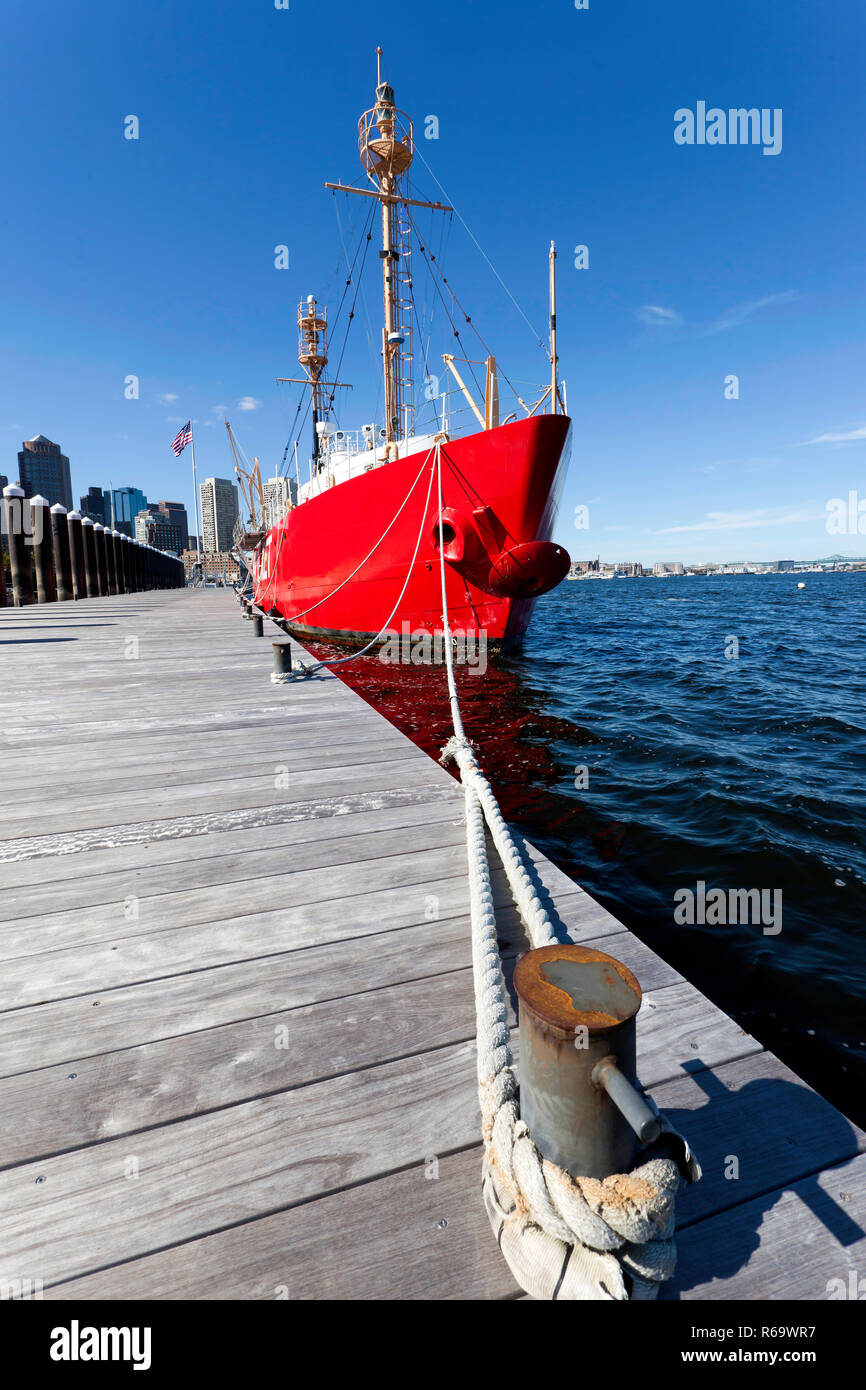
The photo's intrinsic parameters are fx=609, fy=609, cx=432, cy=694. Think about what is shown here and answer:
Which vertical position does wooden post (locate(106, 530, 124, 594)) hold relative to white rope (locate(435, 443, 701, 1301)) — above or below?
above

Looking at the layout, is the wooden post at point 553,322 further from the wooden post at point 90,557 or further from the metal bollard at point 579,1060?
the wooden post at point 90,557

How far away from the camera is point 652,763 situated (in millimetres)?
7777

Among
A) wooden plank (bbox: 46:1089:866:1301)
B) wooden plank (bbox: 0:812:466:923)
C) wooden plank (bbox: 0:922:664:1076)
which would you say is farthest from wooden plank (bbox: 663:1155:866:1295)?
wooden plank (bbox: 0:812:466:923)

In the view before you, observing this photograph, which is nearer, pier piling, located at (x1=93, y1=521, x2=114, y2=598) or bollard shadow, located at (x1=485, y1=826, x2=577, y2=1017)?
bollard shadow, located at (x1=485, y1=826, x2=577, y2=1017)

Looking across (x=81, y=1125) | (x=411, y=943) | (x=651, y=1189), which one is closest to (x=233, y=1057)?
(x=81, y=1125)

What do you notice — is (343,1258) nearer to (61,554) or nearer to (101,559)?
(61,554)

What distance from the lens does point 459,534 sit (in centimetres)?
1123

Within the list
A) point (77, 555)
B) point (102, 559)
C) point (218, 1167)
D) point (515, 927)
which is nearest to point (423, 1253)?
point (218, 1167)

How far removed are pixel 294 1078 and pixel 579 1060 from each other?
→ 0.88 metres

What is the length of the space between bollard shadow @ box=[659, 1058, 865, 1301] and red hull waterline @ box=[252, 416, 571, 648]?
10.2 meters

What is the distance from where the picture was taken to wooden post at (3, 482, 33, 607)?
15.6 metres

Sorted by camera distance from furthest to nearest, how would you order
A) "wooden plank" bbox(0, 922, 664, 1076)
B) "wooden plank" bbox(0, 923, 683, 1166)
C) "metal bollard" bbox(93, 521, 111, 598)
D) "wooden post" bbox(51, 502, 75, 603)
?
1. "metal bollard" bbox(93, 521, 111, 598)
2. "wooden post" bbox(51, 502, 75, 603)
3. "wooden plank" bbox(0, 922, 664, 1076)
4. "wooden plank" bbox(0, 923, 683, 1166)

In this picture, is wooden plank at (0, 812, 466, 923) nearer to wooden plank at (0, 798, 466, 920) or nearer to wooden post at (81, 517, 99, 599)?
wooden plank at (0, 798, 466, 920)

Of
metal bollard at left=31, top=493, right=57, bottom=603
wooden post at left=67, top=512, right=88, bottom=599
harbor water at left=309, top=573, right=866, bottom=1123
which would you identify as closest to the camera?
harbor water at left=309, top=573, right=866, bottom=1123
